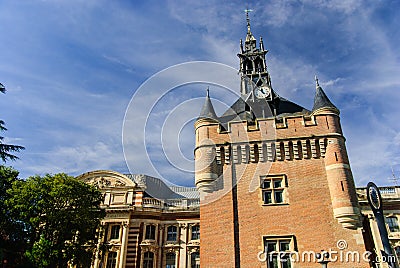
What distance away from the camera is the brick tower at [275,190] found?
1659 centimetres

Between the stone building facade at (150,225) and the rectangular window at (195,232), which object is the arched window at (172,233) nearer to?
the stone building facade at (150,225)

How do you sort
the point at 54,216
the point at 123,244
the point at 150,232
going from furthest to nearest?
1. the point at 150,232
2. the point at 123,244
3. the point at 54,216

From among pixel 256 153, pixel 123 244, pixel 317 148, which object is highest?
pixel 317 148

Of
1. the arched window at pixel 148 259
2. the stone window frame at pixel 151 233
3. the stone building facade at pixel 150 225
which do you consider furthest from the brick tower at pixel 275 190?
the stone window frame at pixel 151 233

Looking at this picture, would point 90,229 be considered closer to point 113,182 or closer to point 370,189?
point 113,182

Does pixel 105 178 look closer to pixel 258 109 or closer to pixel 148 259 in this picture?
pixel 148 259

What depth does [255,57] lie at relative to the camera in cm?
2992

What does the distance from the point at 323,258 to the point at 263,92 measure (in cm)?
1443

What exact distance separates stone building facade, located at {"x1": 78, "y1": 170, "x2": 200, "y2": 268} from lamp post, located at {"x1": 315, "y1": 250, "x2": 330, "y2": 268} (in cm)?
2117

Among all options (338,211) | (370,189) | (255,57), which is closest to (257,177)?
(338,211)

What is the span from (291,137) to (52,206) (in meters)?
19.3

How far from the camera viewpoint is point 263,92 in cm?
2561

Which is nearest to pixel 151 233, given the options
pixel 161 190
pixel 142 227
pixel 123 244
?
pixel 142 227

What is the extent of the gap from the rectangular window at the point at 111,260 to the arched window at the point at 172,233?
6.26m
